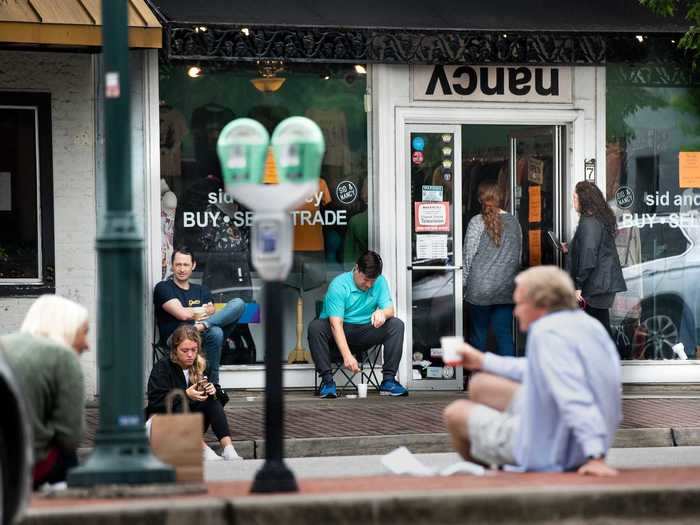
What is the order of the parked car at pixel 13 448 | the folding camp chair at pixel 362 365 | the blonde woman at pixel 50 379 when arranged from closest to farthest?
the parked car at pixel 13 448 < the blonde woman at pixel 50 379 < the folding camp chair at pixel 362 365

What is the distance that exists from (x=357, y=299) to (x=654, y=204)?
3221 mm

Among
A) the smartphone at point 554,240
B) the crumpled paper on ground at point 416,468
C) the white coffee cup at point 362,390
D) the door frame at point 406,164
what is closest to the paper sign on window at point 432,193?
the door frame at point 406,164

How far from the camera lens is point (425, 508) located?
22.5 feet

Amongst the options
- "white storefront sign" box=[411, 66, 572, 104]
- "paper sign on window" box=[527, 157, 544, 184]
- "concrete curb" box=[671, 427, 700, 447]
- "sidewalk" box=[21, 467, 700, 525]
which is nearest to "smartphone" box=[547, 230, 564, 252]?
"paper sign on window" box=[527, 157, 544, 184]

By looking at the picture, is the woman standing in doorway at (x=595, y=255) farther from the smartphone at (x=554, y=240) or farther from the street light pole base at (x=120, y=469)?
the street light pole base at (x=120, y=469)

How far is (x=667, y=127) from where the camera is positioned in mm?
15023

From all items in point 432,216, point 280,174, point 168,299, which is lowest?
point 168,299

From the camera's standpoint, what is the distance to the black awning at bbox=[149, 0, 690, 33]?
13.7 m

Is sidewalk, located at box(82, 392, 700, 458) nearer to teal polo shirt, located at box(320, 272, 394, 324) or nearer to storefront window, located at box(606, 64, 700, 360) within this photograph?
teal polo shirt, located at box(320, 272, 394, 324)

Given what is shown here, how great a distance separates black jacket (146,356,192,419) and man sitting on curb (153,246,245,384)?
1837 mm

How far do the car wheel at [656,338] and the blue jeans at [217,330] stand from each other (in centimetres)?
396

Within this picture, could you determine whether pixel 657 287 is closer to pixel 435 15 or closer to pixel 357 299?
pixel 357 299

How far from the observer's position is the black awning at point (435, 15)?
13727mm

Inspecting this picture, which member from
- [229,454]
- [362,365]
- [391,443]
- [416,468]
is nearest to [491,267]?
[362,365]
